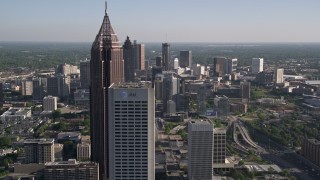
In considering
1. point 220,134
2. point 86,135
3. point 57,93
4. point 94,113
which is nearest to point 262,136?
point 220,134

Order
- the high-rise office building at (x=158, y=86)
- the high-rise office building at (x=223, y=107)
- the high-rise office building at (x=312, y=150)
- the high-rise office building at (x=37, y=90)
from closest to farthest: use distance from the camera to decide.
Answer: the high-rise office building at (x=312, y=150) → the high-rise office building at (x=223, y=107) → the high-rise office building at (x=158, y=86) → the high-rise office building at (x=37, y=90)

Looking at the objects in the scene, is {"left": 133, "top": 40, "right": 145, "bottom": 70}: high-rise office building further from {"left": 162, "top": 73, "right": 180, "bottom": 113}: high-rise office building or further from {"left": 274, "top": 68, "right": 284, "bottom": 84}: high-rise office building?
{"left": 274, "top": 68, "right": 284, "bottom": 84}: high-rise office building

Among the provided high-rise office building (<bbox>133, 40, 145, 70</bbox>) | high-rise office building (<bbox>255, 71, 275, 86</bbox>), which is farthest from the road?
high-rise office building (<bbox>255, 71, 275, 86</bbox>)

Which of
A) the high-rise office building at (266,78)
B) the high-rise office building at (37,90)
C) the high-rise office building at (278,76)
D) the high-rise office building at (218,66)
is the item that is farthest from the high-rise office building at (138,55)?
the high-rise office building at (278,76)

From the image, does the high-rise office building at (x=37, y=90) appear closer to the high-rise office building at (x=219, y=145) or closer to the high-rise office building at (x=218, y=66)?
the high-rise office building at (x=218, y=66)

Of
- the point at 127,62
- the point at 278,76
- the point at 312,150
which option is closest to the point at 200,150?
the point at 312,150

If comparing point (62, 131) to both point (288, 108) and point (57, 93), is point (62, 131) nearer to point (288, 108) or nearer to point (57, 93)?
point (57, 93)

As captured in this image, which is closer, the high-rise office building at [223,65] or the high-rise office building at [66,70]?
the high-rise office building at [66,70]

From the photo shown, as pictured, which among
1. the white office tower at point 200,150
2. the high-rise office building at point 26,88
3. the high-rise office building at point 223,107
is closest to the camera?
the white office tower at point 200,150

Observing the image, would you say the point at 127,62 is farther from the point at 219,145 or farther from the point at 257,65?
the point at 257,65
